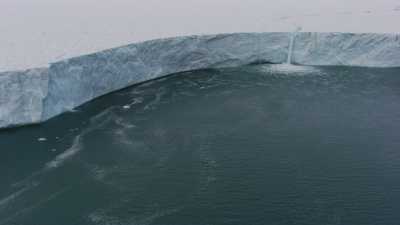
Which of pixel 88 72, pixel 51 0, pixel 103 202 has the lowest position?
pixel 103 202

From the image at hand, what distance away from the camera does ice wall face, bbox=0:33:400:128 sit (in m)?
→ 14.2

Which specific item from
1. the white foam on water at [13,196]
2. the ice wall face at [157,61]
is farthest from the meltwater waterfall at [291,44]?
the white foam on water at [13,196]

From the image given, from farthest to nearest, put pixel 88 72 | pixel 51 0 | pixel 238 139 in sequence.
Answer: pixel 51 0 < pixel 88 72 < pixel 238 139

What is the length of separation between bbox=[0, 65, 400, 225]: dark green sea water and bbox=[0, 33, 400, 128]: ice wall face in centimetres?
46

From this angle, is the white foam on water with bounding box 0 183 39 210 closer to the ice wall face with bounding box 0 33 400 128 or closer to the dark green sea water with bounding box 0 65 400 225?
the dark green sea water with bounding box 0 65 400 225

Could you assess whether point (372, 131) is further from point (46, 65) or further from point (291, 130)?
point (46, 65)

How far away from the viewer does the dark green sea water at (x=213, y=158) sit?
10758 mm

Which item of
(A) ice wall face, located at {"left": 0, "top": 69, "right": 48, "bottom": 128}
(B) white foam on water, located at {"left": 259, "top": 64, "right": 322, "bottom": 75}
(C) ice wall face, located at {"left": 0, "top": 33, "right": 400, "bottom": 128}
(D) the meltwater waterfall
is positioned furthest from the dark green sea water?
(D) the meltwater waterfall

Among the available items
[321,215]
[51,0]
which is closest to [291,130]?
[321,215]

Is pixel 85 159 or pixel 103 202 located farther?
pixel 85 159

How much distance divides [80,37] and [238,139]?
6.44m

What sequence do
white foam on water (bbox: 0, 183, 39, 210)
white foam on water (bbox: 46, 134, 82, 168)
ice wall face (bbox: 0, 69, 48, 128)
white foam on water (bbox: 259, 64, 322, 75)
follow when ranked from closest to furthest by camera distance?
white foam on water (bbox: 0, 183, 39, 210) → white foam on water (bbox: 46, 134, 82, 168) → ice wall face (bbox: 0, 69, 48, 128) → white foam on water (bbox: 259, 64, 322, 75)

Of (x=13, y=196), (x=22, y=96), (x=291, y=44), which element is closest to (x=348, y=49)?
(x=291, y=44)

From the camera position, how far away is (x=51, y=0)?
21.8 m
